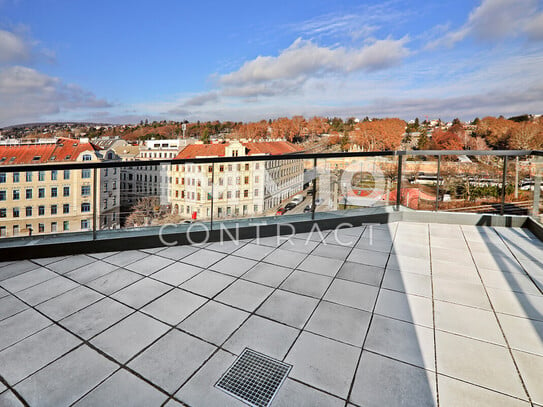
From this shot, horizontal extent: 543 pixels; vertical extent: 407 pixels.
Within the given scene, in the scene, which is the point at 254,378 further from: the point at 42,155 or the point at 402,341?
the point at 42,155

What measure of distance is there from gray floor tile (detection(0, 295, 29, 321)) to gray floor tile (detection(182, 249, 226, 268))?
1.21 m

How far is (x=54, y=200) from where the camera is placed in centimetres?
Result: 278

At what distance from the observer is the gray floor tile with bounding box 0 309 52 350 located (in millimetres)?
1691

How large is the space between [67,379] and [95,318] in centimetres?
53

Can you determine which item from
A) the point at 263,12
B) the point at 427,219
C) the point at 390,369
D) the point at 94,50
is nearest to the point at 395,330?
the point at 390,369

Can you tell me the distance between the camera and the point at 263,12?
23984 mm

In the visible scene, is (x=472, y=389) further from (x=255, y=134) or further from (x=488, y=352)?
(x=255, y=134)

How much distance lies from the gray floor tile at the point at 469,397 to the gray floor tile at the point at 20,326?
217cm

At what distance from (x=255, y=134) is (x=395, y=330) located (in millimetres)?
36001

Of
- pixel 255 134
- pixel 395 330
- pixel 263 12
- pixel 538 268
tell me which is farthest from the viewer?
pixel 255 134

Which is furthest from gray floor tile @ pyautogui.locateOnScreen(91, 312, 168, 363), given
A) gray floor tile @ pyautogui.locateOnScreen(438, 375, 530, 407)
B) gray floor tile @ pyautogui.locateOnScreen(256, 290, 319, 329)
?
gray floor tile @ pyautogui.locateOnScreen(438, 375, 530, 407)

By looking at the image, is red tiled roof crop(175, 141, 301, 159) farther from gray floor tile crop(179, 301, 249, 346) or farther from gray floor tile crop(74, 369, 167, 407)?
gray floor tile crop(74, 369, 167, 407)

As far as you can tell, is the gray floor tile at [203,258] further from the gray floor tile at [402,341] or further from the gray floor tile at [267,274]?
the gray floor tile at [402,341]

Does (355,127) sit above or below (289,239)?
above
